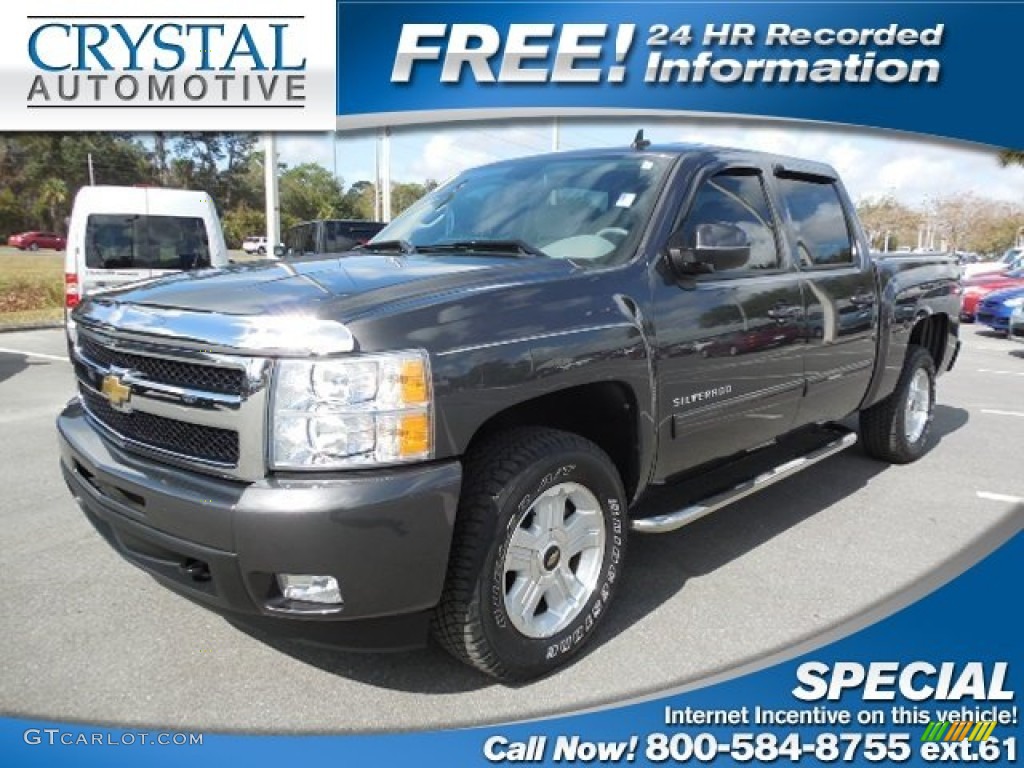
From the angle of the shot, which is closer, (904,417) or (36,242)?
(904,417)

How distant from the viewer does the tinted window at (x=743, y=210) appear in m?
3.66

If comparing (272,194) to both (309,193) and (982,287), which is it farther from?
(309,193)

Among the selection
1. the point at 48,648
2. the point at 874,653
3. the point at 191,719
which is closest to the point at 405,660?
the point at 191,719

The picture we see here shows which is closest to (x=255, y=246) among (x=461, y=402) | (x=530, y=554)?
(x=530, y=554)

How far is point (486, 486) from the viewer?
257 cm

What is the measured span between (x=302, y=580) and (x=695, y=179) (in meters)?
2.43

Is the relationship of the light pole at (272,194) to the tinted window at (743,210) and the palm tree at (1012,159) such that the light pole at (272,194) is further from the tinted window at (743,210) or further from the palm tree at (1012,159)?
the palm tree at (1012,159)

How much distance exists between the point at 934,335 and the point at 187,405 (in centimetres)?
567

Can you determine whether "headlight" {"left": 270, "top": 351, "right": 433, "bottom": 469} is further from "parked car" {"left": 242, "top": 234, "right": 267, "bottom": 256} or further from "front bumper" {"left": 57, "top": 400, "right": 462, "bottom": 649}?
"parked car" {"left": 242, "top": 234, "right": 267, "bottom": 256}

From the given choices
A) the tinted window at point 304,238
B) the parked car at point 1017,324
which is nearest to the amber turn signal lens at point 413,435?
the tinted window at point 304,238

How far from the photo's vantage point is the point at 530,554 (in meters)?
2.78

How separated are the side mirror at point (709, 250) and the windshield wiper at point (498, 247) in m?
0.56

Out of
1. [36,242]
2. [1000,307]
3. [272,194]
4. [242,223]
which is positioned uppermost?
[272,194]

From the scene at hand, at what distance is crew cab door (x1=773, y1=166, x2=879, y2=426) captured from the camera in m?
4.23
